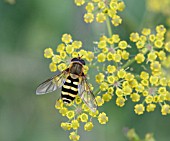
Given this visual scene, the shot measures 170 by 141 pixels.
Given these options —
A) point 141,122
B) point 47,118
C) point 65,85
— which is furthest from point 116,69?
point 47,118

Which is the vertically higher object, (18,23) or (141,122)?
(18,23)

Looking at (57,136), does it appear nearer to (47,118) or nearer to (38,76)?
(47,118)

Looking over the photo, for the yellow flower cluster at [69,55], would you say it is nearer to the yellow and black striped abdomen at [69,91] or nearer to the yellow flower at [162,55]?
the yellow and black striped abdomen at [69,91]

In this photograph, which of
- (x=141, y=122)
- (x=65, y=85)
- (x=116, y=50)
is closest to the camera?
(x=65, y=85)

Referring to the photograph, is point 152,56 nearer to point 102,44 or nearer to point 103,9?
point 102,44

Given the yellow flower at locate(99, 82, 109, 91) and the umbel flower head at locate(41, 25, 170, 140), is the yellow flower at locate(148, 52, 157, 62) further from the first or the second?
the yellow flower at locate(99, 82, 109, 91)

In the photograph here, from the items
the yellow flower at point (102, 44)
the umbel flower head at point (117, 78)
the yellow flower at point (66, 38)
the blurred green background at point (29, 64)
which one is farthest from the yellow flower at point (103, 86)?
the blurred green background at point (29, 64)
